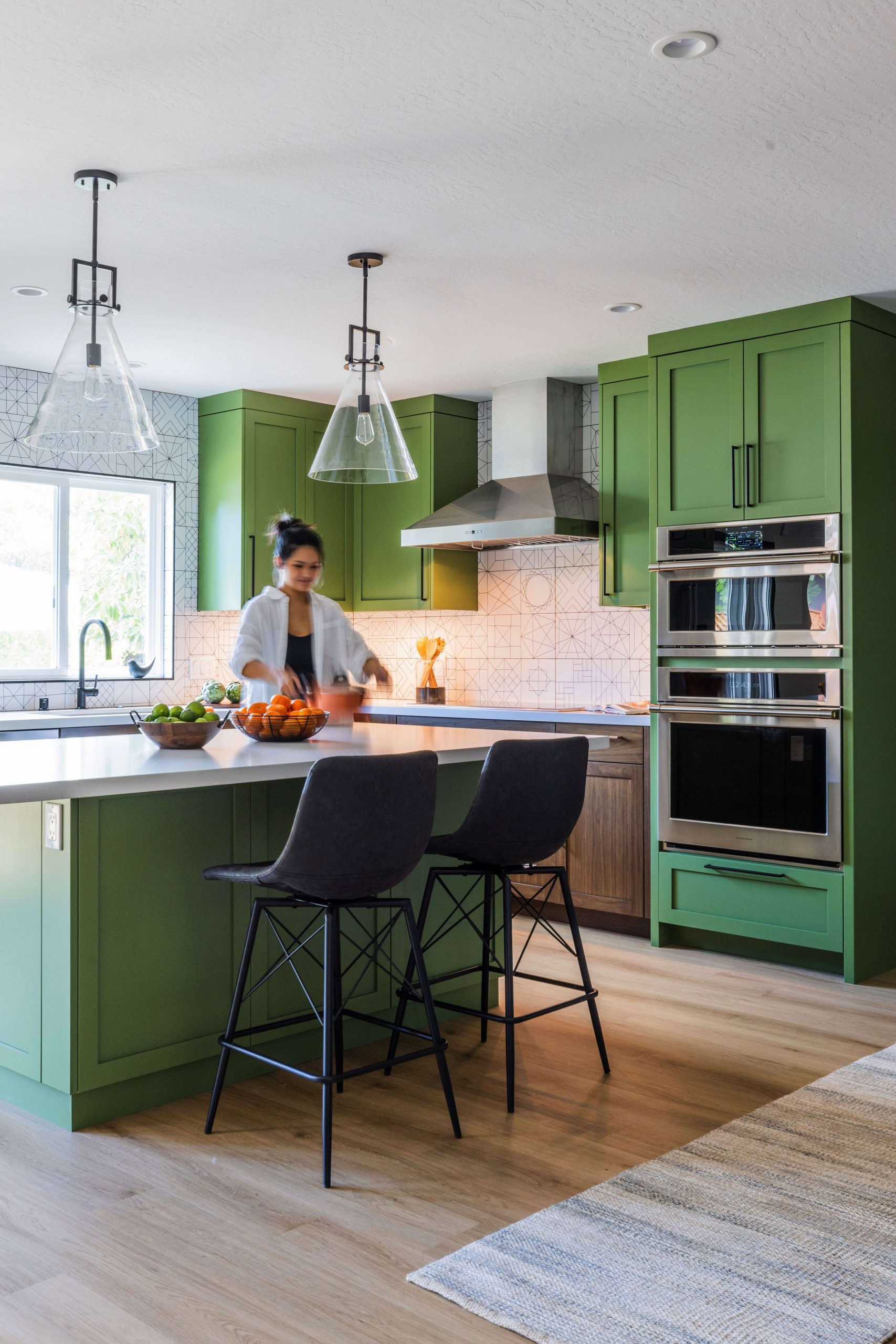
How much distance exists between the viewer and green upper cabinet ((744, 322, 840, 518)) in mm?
4172

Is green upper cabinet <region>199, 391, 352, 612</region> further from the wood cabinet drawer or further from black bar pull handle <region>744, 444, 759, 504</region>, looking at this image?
black bar pull handle <region>744, 444, 759, 504</region>

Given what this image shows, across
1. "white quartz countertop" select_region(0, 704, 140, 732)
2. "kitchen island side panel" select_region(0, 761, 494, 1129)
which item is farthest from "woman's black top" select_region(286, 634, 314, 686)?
"kitchen island side panel" select_region(0, 761, 494, 1129)

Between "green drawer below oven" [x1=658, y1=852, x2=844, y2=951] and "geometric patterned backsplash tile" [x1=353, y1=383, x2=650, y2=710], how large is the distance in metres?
0.95

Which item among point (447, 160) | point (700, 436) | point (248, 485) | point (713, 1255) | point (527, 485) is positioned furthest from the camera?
point (248, 485)

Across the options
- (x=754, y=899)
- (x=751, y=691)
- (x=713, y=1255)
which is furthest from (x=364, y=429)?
(x=713, y=1255)

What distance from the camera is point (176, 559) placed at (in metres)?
5.92

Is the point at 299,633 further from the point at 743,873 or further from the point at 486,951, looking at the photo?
the point at 743,873

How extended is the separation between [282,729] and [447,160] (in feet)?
5.23

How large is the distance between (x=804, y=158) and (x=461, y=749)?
1.78m

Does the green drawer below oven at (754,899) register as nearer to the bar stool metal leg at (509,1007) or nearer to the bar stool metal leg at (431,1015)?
the bar stool metal leg at (509,1007)

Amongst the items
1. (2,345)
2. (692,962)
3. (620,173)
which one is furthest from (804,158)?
(2,345)

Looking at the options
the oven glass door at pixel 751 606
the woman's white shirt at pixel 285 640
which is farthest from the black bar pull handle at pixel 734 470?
the woman's white shirt at pixel 285 640

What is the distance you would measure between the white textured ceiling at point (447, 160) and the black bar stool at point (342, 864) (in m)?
1.51

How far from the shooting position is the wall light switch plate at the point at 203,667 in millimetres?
6012
